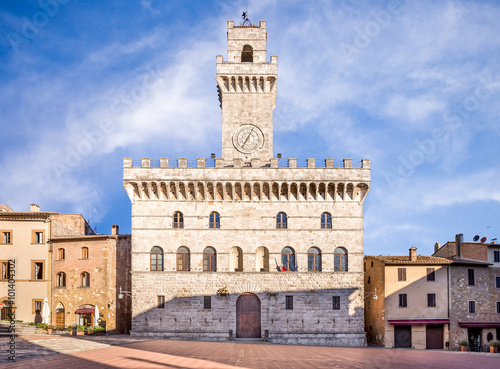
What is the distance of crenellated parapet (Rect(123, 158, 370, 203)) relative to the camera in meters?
41.0

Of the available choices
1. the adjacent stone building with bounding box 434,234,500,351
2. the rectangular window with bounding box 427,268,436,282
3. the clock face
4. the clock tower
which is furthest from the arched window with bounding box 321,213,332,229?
the adjacent stone building with bounding box 434,234,500,351

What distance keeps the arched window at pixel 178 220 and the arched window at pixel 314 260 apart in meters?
10.5

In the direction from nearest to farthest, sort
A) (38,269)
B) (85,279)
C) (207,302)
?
(207,302) < (85,279) < (38,269)

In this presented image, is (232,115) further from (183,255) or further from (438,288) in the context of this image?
(438,288)

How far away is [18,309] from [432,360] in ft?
109

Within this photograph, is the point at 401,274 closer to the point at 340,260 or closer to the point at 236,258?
the point at 340,260

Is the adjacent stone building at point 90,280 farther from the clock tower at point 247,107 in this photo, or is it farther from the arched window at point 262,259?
the clock tower at point 247,107

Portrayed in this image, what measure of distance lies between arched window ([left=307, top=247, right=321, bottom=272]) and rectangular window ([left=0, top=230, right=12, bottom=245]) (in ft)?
84.0

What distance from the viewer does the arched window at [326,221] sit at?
41375 mm

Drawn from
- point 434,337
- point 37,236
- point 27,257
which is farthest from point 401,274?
point 27,257

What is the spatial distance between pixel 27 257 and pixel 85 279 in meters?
5.51

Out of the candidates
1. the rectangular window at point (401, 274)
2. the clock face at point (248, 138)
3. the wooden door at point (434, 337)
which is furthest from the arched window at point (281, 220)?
the wooden door at point (434, 337)

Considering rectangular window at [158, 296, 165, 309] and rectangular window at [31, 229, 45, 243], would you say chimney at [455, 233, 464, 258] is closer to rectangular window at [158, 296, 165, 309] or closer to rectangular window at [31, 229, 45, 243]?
rectangular window at [158, 296, 165, 309]

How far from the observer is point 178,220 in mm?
41344
